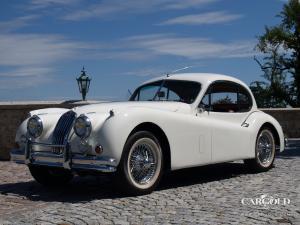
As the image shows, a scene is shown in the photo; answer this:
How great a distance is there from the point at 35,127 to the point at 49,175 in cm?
88

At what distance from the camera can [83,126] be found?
19.9 ft

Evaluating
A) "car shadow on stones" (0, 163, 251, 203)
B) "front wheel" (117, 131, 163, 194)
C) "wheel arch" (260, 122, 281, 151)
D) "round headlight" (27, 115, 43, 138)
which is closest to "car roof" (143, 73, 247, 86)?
"wheel arch" (260, 122, 281, 151)

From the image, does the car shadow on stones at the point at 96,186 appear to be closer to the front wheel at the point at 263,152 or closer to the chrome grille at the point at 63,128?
the front wheel at the point at 263,152

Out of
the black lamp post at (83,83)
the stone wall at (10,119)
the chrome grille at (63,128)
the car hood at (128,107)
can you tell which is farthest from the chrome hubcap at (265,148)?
the black lamp post at (83,83)

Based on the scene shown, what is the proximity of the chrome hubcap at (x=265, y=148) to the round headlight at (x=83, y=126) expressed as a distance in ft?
10.9

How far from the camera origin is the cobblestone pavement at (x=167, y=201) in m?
5.01

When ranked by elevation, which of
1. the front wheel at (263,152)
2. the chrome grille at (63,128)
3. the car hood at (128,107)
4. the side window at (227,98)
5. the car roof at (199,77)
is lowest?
the front wheel at (263,152)

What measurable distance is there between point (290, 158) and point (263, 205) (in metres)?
5.07

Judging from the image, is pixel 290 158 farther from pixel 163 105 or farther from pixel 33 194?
Result: pixel 33 194

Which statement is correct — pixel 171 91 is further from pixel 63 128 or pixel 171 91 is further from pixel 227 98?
pixel 63 128

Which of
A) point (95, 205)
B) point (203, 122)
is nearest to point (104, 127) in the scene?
point (95, 205)

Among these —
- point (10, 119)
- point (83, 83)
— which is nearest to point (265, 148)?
point (10, 119)

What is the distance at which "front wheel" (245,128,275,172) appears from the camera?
8.12 m

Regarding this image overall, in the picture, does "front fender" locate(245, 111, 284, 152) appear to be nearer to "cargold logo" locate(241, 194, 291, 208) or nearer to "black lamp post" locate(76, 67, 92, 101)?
"cargold logo" locate(241, 194, 291, 208)
